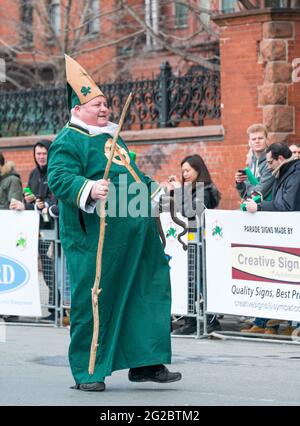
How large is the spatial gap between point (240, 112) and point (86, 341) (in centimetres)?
982

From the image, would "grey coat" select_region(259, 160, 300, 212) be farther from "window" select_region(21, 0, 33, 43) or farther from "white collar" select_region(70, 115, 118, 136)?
"window" select_region(21, 0, 33, 43)

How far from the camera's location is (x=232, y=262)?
1227 cm

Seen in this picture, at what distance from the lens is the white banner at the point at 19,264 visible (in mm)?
13594

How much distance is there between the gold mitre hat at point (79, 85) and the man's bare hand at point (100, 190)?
755 mm

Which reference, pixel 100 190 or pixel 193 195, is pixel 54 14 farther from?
pixel 100 190

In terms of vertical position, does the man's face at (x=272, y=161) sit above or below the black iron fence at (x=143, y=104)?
below

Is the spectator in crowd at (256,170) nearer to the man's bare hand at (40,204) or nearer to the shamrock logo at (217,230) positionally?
the shamrock logo at (217,230)

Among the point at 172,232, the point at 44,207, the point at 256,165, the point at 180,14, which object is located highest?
the point at 180,14

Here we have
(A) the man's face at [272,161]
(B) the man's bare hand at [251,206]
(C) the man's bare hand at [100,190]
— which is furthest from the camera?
(A) the man's face at [272,161]

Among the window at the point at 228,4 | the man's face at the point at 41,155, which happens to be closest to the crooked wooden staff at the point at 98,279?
the man's face at the point at 41,155

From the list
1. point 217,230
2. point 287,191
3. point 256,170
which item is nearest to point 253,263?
point 217,230

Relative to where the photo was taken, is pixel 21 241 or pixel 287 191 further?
pixel 21 241

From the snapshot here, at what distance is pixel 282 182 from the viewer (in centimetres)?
1218

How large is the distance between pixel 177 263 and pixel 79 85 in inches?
158
